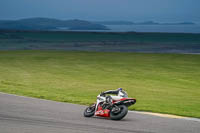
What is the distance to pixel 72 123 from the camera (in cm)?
927

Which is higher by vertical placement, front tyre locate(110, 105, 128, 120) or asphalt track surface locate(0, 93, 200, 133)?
front tyre locate(110, 105, 128, 120)

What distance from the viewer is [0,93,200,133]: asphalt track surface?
27.5 ft

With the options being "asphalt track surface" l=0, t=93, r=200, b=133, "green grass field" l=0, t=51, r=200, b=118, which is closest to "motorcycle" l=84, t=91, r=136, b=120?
"asphalt track surface" l=0, t=93, r=200, b=133

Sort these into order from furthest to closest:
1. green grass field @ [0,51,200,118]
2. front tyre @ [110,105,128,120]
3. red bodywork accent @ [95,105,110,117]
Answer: green grass field @ [0,51,200,118], red bodywork accent @ [95,105,110,117], front tyre @ [110,105,128,120]

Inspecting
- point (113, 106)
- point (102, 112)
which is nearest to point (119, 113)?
point (113, 106)

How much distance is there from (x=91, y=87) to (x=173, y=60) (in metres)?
17.5

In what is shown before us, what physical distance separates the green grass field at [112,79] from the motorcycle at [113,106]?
292cm

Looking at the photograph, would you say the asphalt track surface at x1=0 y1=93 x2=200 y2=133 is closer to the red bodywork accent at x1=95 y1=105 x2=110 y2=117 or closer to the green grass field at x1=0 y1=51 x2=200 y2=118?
the red bodywork accent at x1=95 y1=105 x2=110 y2=117

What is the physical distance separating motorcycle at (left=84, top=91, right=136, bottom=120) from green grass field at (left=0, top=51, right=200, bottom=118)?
2.92 metres

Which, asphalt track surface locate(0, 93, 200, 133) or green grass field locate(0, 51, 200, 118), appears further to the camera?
green grass field locate(0, 51, 200, 118)

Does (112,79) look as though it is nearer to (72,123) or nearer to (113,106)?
(113,106)

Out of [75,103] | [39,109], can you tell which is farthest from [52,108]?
[75,103]

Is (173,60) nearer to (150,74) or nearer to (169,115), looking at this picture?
(150,74)

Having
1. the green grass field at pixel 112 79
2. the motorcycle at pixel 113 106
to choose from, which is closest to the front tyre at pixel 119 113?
the motorcycle at pixel 113 106
